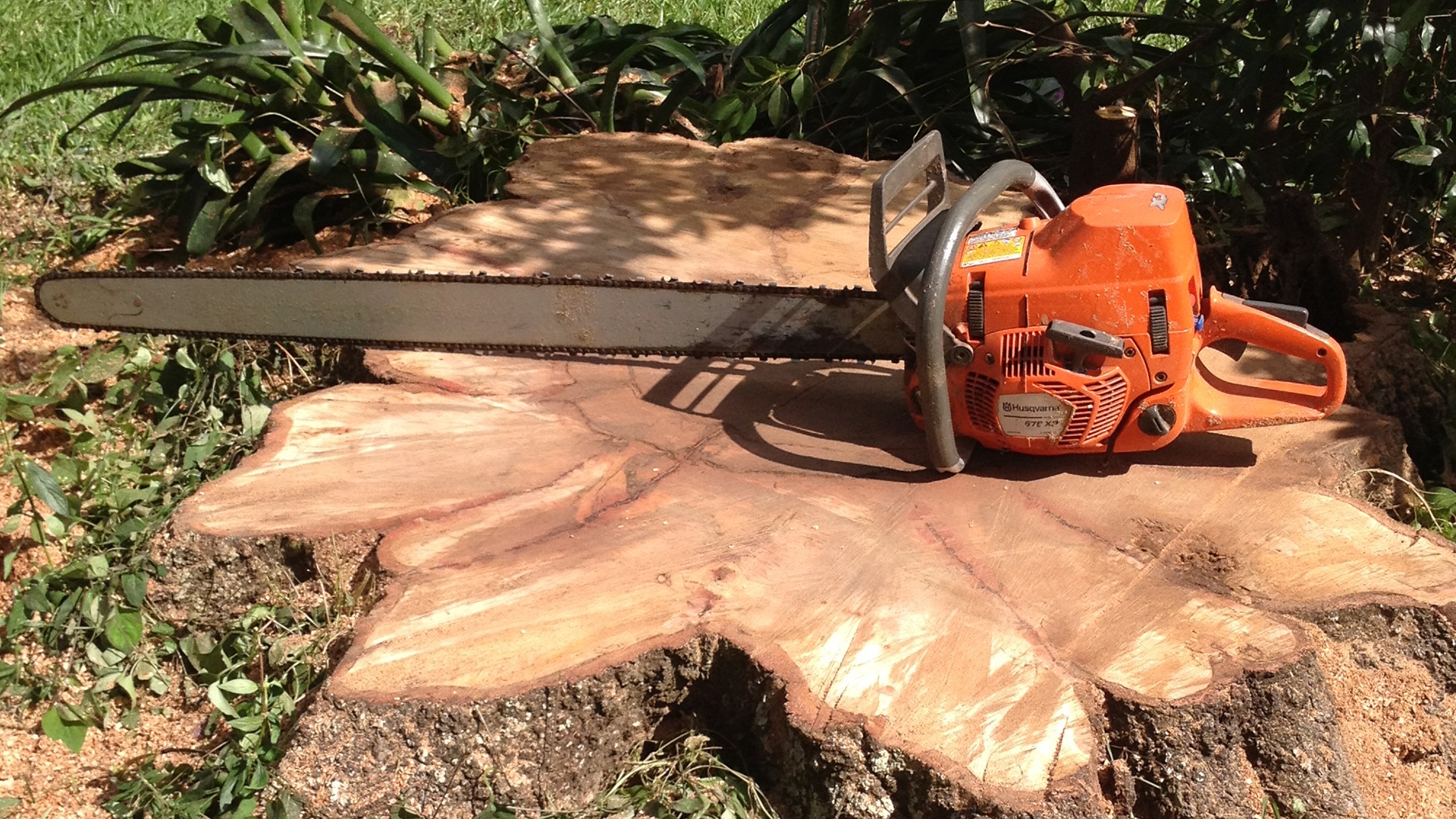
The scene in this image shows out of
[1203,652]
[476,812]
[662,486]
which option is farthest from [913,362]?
[476,812]

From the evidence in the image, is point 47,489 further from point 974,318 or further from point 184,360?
point 974,318

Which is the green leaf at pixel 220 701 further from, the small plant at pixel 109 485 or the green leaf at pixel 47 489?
the green leaf at pixel 47 489

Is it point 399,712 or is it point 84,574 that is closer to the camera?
point 399,712

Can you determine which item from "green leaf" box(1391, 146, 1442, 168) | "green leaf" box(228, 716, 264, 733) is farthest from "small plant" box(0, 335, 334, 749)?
"green leaf" box(1391, 146, 1442, 168)

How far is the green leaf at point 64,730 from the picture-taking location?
2312 millimetres

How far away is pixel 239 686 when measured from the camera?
231cm

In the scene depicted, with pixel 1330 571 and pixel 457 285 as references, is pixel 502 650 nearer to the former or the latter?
pixel 457 285

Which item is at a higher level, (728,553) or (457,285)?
(457,285)

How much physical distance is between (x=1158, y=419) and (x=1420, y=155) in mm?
1649

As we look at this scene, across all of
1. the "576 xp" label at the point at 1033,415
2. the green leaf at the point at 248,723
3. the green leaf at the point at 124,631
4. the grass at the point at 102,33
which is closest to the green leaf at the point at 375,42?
the grass at the point at 102,33

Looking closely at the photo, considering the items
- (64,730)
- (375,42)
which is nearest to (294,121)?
(375,42)

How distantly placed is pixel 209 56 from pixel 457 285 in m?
1.82

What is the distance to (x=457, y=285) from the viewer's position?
2.54 m

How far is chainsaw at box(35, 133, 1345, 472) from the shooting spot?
6.82 ft
